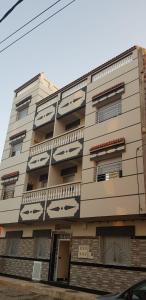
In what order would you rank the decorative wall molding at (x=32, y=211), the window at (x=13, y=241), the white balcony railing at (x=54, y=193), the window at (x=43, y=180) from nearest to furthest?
1. the white balcony railing at (x=54, y=193)
2. the decorative wall molding at (x=32, y=211)
3. the window at (x=13, y=241)
4. the window at (x=43, y=180)

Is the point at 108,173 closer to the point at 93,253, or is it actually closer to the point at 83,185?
the point at 83,185

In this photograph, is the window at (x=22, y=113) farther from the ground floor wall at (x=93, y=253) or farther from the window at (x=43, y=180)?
the ground floor wall at (x=93, y=253)

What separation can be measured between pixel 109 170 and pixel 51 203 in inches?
153

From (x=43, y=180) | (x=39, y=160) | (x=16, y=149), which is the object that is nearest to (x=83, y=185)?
(x=39, y=160)

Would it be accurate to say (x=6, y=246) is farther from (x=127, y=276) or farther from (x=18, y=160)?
(x=127, y=276)

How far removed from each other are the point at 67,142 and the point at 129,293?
1098cm

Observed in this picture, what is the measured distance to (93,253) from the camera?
13.6 metres

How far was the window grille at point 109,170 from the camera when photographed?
13.8 metres

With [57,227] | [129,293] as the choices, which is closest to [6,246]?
[57,227]

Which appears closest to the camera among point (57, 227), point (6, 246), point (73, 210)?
point (73, 210)

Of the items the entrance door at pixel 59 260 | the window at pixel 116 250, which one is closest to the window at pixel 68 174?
the entrance door at pixel 59 260

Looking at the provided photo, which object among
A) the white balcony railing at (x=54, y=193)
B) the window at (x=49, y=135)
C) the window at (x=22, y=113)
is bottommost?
the white balcony railing at (x=54, y=193)

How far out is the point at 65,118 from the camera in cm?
1878

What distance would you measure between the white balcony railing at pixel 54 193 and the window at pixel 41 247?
240 centimetres
